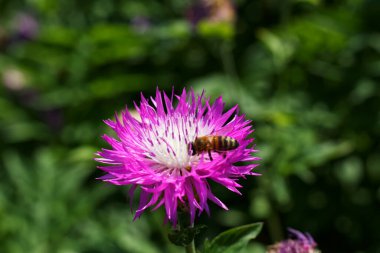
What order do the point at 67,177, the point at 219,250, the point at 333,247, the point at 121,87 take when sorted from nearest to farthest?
the point at 219,250 → the point at 333,247 → the point at 67,177 → the point at 121,87

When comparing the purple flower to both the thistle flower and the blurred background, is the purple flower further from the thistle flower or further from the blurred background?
the blurred background

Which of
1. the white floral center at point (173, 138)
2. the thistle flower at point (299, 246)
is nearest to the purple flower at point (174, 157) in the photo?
the white floral center at point (173, 138)

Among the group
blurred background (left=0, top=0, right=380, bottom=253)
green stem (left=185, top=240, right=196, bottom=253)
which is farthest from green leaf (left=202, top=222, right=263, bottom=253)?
blurred background (left=0, top=0, right=380, bottom=253)

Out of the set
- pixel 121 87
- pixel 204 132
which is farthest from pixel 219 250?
pixel 121 87

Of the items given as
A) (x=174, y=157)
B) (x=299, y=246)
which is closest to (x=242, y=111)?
(x=299, y=246)

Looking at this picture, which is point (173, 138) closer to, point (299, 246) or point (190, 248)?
point (190, 248)

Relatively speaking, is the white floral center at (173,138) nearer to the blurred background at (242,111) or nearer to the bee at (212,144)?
the bee at (212,144)

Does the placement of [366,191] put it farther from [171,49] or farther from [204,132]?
[204,132]
